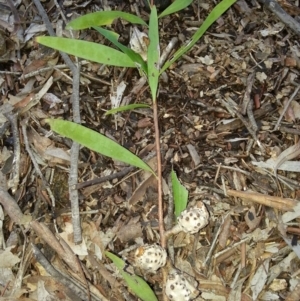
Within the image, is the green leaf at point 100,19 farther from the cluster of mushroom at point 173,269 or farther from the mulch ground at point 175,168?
the cluster of mushroom at point 173,269

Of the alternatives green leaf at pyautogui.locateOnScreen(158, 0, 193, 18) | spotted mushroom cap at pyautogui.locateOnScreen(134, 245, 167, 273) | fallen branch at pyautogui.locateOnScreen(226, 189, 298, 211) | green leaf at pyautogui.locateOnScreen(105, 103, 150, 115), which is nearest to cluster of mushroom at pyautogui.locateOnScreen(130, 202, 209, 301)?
spotted mushroom cap at pyautogui.locateOnScreen(134, 245, 167, 273)

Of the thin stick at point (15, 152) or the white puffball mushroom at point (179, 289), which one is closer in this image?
the white puffball mushroom at point (179, 289)

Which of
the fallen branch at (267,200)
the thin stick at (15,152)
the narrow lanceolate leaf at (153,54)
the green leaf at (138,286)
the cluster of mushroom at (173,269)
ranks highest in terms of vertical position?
the narrow lanceolate leaf at (153,54)

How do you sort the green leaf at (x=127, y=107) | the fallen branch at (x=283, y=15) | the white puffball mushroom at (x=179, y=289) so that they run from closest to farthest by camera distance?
the white puffball mushroom at (x=179, y=289) < the green leaf at (x=127, y=107) < the fallen branch at (x=283, y=15)

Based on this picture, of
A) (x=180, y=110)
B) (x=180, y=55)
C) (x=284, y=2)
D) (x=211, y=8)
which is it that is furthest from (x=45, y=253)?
(x=284, y=2)

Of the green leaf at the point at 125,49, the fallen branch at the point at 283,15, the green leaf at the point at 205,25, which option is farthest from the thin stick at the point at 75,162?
the fallen branch at the point at 283,15

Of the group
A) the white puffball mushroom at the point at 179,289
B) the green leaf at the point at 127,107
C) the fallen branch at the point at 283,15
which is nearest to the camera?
the white puffball mushroom at the point at 179,289

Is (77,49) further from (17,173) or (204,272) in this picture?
(204,272)
